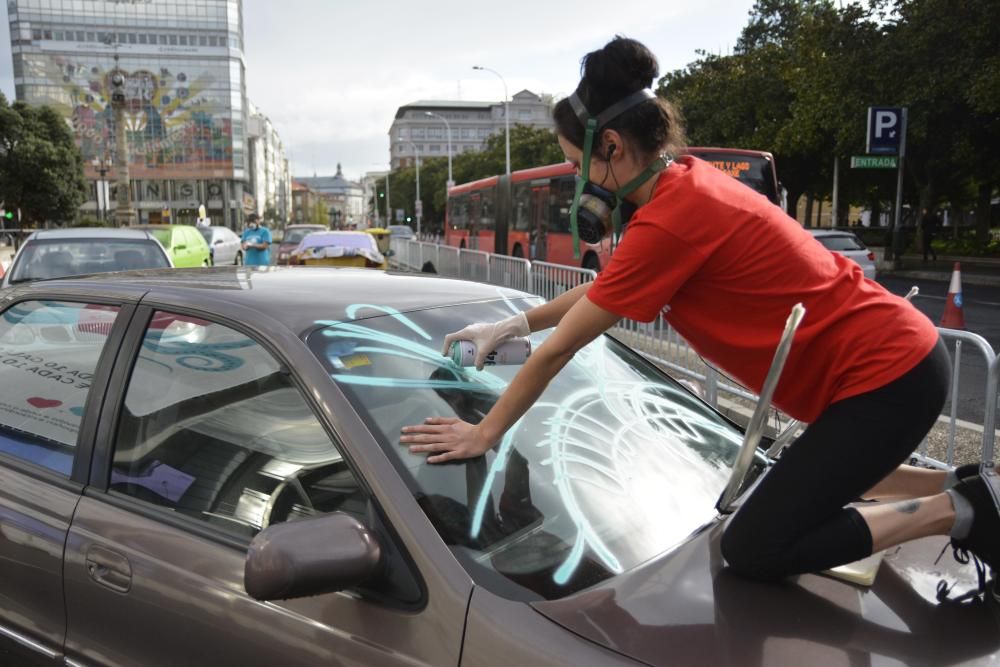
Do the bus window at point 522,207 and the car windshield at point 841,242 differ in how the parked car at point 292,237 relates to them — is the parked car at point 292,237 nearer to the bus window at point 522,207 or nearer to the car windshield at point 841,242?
the bus window at point 522,207

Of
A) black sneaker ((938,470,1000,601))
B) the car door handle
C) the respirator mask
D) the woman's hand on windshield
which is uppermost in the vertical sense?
the respirator mask

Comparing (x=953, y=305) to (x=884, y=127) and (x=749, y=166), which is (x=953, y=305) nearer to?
(x=749, y=166)

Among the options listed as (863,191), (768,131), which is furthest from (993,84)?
(863,191)

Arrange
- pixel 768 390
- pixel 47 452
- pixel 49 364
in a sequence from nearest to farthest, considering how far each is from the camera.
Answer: pixel 768 390 < pixel 47 452 < pixel 49 364

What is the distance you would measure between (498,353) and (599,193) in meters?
0.52

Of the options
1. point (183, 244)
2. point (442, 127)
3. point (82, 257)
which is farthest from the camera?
point (442, 127)

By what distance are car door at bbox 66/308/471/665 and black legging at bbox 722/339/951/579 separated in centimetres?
62

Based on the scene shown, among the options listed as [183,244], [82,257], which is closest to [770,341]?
[82,257]

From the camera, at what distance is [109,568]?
6.45ft

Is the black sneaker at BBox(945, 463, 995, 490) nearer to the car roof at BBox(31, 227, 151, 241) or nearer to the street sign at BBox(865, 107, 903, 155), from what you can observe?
the car roof at BBox(31, 227, 151, 241)

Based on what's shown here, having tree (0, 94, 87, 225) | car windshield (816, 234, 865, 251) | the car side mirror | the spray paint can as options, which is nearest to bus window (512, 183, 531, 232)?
car windshield (816, 234, 865, 251)

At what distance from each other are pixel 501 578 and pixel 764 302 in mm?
796

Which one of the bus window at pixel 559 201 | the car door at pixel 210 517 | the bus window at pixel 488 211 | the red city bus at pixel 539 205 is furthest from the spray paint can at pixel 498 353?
the bus window at pixel 488 211

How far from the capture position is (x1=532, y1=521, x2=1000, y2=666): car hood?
4.70ft
